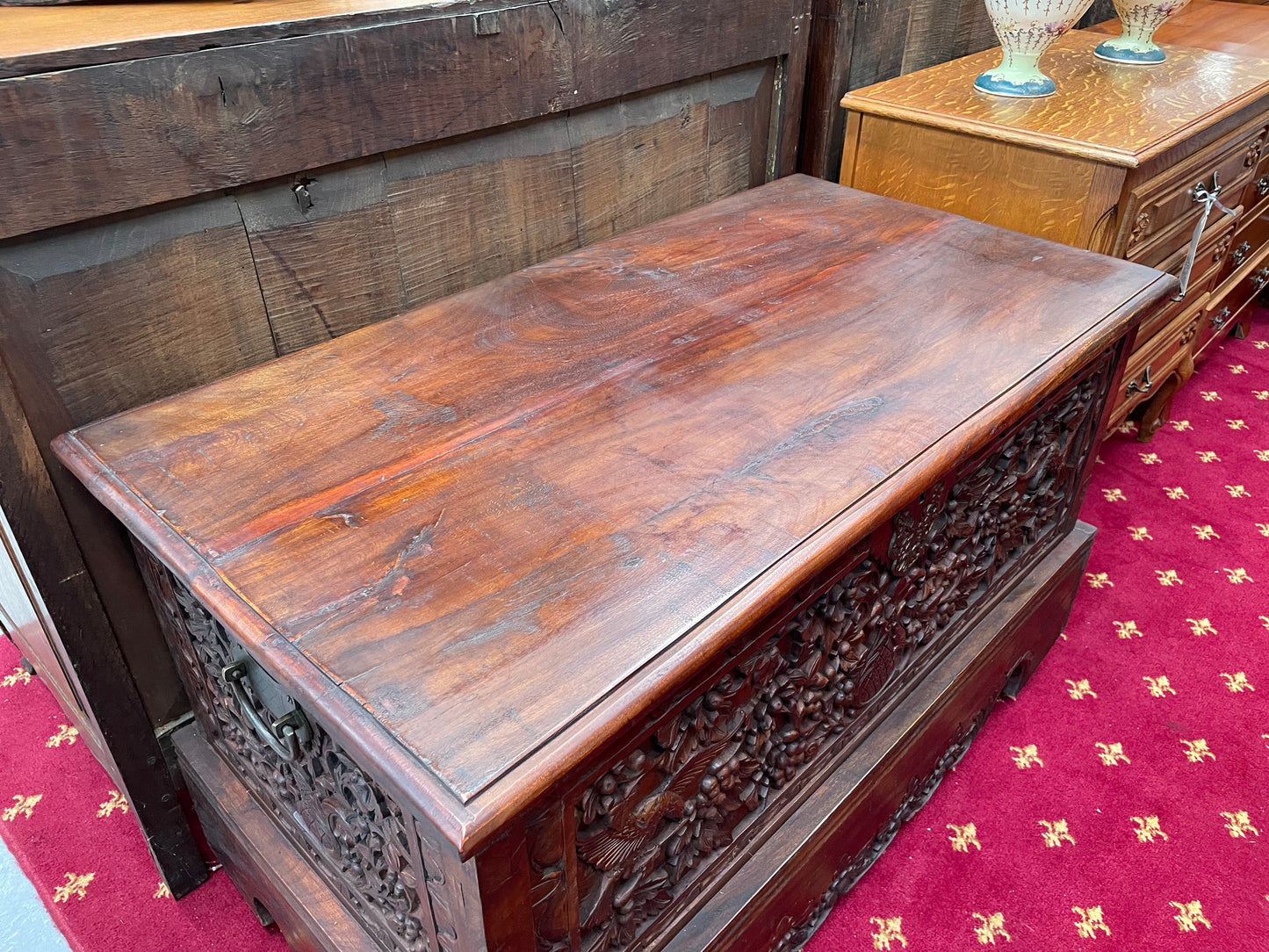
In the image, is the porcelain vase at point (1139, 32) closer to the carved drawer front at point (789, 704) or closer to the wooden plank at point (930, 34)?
the wooden plank at point (930, 34)

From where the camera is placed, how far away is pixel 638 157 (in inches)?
54.4

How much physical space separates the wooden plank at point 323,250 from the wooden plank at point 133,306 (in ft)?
0.08

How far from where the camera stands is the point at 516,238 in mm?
1272

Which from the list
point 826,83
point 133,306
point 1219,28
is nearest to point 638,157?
point 826,83

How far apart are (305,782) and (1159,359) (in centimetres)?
180

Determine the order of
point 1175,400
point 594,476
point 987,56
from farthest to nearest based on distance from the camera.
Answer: point 1175,400 < point 987,56 < point 594,476

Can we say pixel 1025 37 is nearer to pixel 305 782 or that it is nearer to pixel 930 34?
pixel 930 34

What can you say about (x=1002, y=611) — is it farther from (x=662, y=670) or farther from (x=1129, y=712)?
(x=662, y=670)

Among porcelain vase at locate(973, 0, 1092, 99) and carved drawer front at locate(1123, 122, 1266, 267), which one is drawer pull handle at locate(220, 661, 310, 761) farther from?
porcelain vase at locate(973, 0, 1092, 99)

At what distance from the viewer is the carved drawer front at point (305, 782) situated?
0.79 meters

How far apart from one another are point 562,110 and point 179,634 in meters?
0.81

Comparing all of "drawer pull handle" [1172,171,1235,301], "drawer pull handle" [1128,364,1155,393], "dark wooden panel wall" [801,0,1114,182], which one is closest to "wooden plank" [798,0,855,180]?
"dark wooden panel wall" [801,0,1114,182]

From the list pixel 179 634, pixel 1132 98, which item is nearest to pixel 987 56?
pixel 1132 98

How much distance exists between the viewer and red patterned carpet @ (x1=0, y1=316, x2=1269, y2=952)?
3.90 feet
